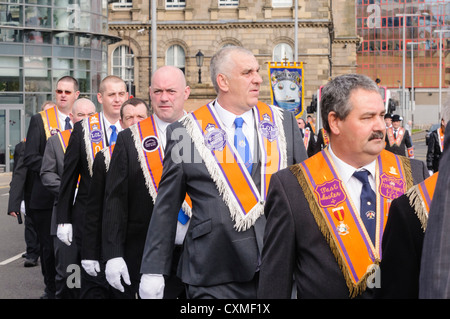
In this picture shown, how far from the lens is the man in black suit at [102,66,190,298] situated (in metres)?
5.98

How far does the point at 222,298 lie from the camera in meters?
4.74

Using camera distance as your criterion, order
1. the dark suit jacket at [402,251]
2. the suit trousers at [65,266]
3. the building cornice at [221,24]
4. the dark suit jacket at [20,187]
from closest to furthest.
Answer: the dark suit jacket at [402,251] → the suit trousers at [65,266] → the dark suit jacket at [20,187] → the building cornice at [221,24]

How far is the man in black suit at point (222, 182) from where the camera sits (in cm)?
480

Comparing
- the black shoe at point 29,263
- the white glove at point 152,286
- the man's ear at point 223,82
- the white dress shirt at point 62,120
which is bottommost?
the black shoe at point 29,263

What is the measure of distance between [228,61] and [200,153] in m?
0.58

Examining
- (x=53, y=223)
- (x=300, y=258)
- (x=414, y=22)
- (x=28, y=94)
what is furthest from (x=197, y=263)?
(x=414, y=22)

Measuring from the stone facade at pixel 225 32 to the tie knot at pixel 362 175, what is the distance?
49340 mm

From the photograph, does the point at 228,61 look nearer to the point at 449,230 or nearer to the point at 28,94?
the point at 449,230

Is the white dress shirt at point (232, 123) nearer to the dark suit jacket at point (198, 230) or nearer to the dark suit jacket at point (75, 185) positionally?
the dark suit jacket at point (198, 230)

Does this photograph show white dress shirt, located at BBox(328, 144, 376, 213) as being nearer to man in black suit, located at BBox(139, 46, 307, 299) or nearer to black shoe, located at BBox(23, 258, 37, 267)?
man in black suit, located at BBox(139, 46, 307, 299)

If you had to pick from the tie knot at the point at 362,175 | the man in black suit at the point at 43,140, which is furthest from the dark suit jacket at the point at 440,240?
the man in black suit at the point at 43,140

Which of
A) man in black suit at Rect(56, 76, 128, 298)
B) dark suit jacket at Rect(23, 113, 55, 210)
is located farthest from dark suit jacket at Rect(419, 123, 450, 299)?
dark suit jacket at Rect(23, 113, 55, 210)

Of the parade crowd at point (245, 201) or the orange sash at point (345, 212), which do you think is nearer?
the parade crowd at point (245, 201)

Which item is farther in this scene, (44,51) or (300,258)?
(44,51)
